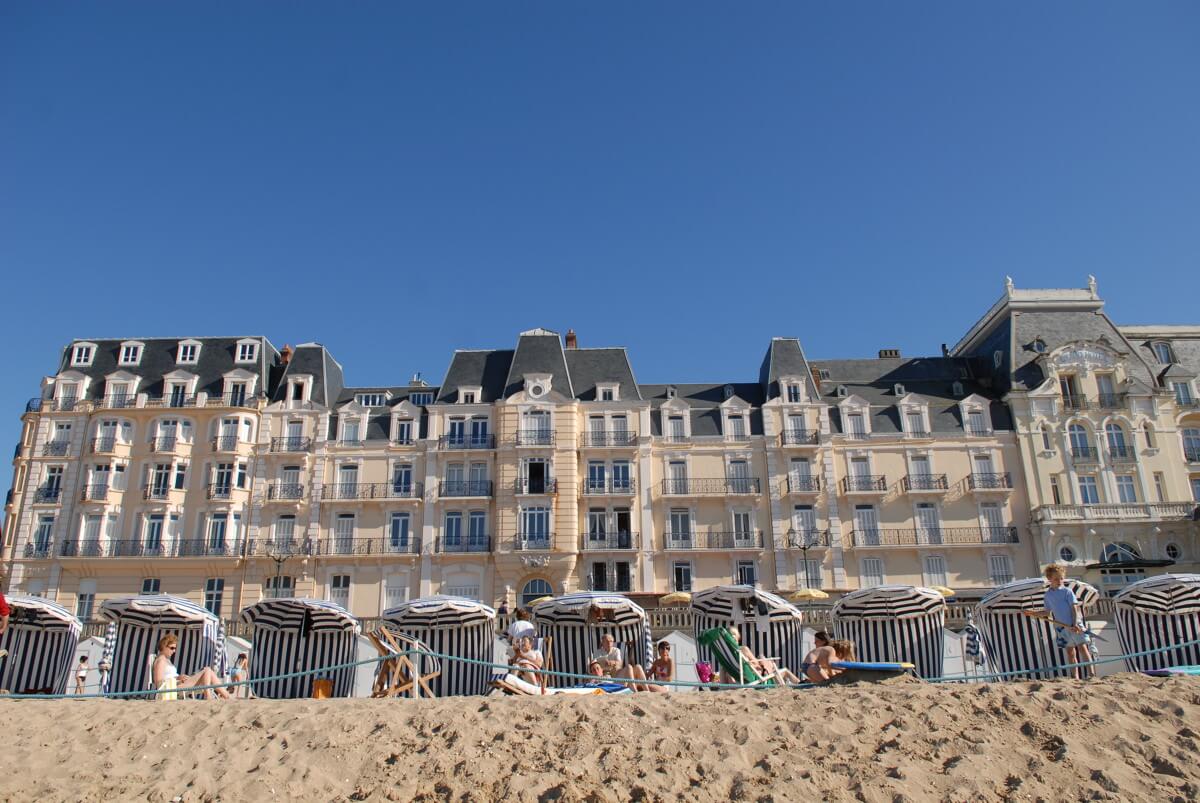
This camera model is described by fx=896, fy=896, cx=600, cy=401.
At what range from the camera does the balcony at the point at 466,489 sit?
1475 inches

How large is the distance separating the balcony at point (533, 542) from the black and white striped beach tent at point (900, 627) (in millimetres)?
21838

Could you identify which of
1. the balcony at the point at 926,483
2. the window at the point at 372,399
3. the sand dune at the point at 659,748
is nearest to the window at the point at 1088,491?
the balcony at the point at 926,483

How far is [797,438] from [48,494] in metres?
31.6

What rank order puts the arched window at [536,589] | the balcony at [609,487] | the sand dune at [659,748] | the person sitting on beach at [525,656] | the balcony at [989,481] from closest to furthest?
the sand dune at [659,748] → the person sitting on beach at [525,656] → the arched window at [536,589] → the balcony at [989,481] → the balcony at [609,487]

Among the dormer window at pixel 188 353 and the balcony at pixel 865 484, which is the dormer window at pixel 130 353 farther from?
the balcony at pixel 865 484

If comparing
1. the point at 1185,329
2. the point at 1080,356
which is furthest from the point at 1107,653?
the point at 1185,329

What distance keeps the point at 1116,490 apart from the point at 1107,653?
17.4m

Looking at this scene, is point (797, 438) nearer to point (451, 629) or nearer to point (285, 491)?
point (285, 491)

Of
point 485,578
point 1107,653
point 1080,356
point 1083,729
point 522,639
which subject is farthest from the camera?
point 1080,356

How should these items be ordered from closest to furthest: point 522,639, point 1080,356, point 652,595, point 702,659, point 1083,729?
1. point 1083,729
2. point 522,639
3. point 702,659
4. point 652,595
5. point 1080,356

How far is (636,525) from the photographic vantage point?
1453 inches

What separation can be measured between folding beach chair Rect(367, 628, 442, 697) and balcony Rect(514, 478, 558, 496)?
22.2m

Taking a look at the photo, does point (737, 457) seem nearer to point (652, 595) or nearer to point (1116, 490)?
point (652, 595)

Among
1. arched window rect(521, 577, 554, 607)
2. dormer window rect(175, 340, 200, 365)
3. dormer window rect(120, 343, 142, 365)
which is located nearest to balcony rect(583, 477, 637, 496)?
arched window rect(521, 577, 554, 607)
